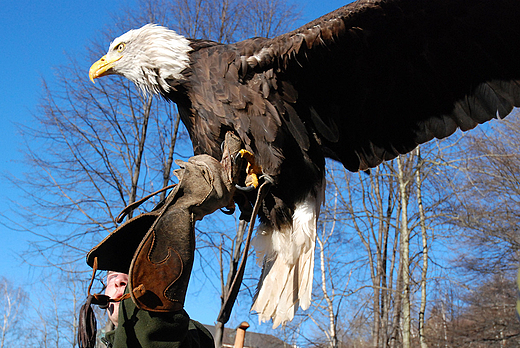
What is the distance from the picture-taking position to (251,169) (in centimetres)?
268

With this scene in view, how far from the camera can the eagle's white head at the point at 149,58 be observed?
2879 mm

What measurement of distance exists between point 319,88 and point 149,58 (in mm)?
1115

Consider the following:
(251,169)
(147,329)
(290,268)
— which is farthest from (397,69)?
(147,329)

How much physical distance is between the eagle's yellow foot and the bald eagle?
39mm

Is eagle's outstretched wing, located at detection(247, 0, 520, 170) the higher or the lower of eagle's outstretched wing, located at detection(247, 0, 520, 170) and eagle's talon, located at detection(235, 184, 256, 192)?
the higher

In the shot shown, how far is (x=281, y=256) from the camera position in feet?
10.2

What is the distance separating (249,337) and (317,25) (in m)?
29.6

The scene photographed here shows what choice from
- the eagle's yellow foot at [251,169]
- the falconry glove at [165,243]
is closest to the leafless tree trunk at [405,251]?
the eagle's yellow foot at [251,169]

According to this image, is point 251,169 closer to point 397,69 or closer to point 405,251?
point 397,69

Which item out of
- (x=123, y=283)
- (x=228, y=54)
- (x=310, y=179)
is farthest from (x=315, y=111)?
(x=123, y=283)

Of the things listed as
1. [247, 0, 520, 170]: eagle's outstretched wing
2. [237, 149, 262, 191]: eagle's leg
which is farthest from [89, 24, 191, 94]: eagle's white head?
[237, 149, 262, 191]: eagle's leg

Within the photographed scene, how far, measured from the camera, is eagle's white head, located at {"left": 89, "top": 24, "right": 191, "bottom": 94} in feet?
9.45

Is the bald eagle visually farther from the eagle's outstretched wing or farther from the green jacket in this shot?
the green jacket

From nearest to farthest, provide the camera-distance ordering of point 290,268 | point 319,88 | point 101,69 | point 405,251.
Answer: point 319,88
point 290,268
point 101,69
point 405,251
